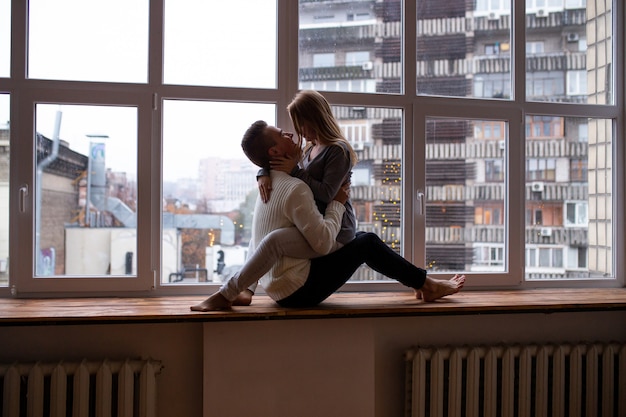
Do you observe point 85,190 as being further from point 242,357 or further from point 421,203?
point 421,203

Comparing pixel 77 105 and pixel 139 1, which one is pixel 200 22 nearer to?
pixel 139 1

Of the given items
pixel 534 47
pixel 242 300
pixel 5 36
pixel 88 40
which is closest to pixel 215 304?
pixel 242 300

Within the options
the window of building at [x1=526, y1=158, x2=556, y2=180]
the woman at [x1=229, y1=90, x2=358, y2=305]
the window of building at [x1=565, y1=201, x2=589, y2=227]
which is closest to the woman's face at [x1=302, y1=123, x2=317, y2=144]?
the woman at [x1=229, y1=90, x2=358, y2=305]

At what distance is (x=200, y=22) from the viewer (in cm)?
224

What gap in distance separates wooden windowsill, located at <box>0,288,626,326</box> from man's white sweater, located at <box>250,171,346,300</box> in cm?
11

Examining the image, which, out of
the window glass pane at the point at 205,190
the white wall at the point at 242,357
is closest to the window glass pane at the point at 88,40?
the window glass pane at the point at 205,190

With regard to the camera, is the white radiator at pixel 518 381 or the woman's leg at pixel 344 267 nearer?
the woman's leg at pixel 344 267

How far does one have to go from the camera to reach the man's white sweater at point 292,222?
176cm

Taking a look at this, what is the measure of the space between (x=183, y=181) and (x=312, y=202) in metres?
0.73

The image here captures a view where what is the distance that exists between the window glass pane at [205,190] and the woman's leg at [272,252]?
452mm

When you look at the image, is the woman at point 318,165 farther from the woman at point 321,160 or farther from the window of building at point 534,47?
the window of building at point 534,47

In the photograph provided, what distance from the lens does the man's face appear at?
188 cm

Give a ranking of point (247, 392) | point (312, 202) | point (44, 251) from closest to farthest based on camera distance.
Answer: point (312, 202) → point (247, 392) → point (44, 251)

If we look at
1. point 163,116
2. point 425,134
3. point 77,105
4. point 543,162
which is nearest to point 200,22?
point 163,116
